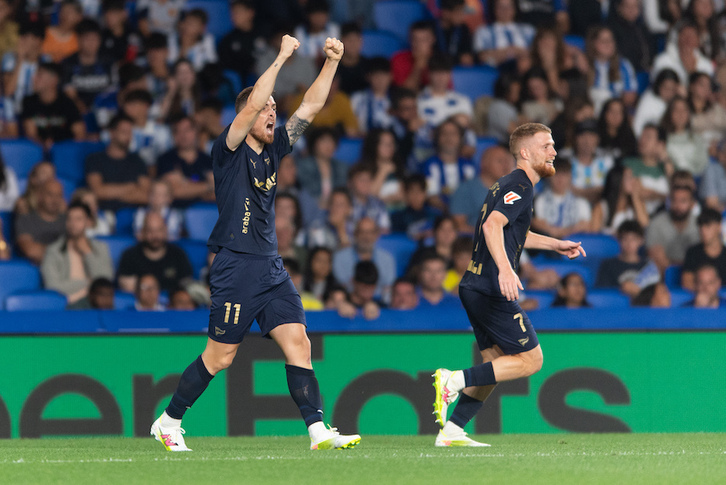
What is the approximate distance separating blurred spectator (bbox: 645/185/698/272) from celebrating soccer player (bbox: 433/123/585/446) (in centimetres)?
452

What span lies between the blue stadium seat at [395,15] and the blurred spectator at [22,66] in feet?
13.5

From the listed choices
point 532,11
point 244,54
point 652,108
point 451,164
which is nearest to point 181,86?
point 244,54

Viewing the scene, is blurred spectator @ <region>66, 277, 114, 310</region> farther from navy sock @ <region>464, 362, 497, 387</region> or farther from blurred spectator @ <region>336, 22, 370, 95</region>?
navy sock @ <region>464, 362, 497, 387</region>

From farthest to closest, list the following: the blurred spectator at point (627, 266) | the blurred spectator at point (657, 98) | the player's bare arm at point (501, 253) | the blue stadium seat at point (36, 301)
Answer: the blurred spectator at point (657, 98) < the blurred spectator at point (627, 266) < the blue stadium seat at point (36, 301) < the player's bare arm at point (501, 253)

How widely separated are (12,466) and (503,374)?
2779 mm

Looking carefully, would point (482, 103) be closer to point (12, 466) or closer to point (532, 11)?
point (532, 11)

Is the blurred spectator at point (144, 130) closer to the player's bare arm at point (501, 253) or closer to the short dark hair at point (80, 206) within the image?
the short dark hair at point (80, 206)

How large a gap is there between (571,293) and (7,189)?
5766mm

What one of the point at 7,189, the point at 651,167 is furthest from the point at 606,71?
the point at 7,189

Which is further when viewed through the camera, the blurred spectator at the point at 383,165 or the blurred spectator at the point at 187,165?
the blurred spectator at the point at 383,165

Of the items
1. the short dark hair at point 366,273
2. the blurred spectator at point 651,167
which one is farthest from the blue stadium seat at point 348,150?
the blurred spectator at point 651,167

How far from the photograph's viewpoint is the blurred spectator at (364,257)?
9.69 metres

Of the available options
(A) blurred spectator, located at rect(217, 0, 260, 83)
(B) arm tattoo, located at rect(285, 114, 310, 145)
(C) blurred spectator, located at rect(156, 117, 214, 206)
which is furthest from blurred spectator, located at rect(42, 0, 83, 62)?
(B) arm tattoo, located at rect(285, 114, 310, 145)

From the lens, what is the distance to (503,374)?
237 inches
